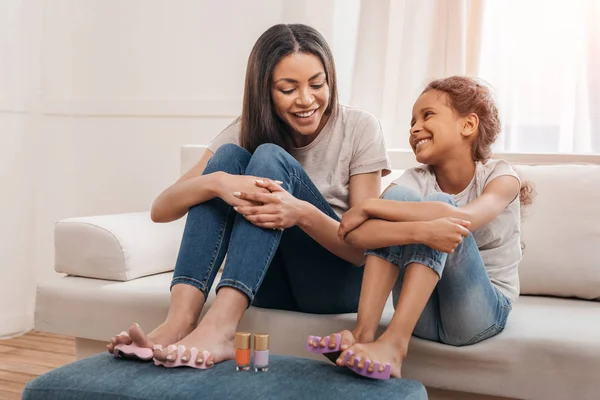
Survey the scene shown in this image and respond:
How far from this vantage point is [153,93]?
3.40 m

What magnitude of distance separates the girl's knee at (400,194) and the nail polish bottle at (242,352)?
0.43 metres

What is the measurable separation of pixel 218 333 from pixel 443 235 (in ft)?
1.59

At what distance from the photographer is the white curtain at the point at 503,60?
263cm

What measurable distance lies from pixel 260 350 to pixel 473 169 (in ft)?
2.31

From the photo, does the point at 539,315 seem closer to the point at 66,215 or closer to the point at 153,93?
the point at 153,93

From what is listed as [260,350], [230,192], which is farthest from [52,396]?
[230,192]

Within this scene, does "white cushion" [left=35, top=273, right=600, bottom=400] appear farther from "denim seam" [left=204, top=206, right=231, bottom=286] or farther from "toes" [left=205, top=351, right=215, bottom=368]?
"toes" [left=205, top=351, right=215, bottom=368]

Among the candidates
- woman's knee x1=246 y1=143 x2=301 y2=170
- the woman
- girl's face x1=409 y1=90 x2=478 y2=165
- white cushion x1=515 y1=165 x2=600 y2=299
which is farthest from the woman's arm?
white cushion x1=515 y1=165 x2=600 y2=299

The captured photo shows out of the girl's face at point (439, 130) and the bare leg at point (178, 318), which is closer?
the bare leg at point (178, 318)

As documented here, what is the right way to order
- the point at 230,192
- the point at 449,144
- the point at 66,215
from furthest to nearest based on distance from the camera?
the point at 66,215 → the point at 449,144 → the point at 230,192

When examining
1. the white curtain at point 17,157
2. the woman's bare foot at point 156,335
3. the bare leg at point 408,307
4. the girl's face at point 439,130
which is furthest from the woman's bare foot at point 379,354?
the white curtain at point 17,157

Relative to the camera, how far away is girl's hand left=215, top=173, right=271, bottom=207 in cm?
163

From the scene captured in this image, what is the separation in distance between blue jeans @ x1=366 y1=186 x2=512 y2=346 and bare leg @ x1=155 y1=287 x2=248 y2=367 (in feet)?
0.96

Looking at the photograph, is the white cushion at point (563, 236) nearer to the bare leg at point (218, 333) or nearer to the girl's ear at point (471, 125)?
the girl's ear at point (471, 125)
